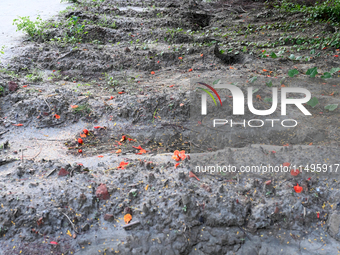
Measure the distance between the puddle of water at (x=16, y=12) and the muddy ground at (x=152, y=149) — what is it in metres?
0.39

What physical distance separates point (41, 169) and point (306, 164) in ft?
7.29

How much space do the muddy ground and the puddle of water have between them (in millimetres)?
393

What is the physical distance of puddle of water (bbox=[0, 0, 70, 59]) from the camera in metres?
5.58

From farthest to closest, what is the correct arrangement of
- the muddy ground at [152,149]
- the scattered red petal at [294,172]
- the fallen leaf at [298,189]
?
1. the scattered red petal at [294,172]
2. the fallen leaf at [298,189]
3. the muddy ground at [152,149]

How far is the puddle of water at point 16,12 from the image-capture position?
5580mm

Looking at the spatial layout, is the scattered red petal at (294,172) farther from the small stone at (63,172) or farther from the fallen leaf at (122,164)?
the small stone at (63,172)

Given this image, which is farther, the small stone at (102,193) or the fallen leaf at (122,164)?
the fallen leaf at (122,164)

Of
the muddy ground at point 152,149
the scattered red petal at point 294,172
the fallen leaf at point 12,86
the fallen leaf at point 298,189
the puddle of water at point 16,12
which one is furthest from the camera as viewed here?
the puddle of water at point 16,12

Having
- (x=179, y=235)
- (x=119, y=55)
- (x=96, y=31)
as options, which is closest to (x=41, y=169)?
(x=179, y=235)

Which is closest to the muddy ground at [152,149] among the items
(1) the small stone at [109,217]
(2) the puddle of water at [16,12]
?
(1) the small stone at [109,217]

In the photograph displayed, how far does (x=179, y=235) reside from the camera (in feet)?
6.15

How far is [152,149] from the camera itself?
3.08m

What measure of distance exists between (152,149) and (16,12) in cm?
641

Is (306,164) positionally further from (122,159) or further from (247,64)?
(247,64)
